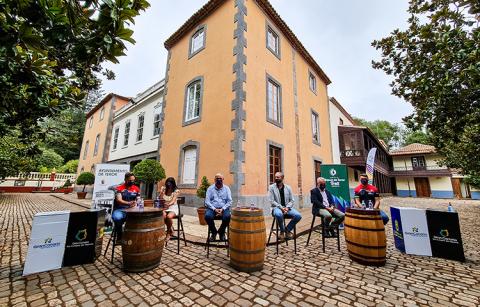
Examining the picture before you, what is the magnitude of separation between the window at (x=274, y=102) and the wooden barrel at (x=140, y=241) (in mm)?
7151

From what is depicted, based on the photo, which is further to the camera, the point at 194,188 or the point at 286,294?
the point at 194,188

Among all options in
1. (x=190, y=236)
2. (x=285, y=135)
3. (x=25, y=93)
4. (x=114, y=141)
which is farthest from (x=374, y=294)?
(x=114, y=141)

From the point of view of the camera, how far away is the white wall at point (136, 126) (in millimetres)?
12961

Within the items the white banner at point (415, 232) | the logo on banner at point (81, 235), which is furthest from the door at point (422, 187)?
the logo on banner at point (81, 235)

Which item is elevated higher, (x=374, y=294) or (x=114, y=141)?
(x=114, y=141)

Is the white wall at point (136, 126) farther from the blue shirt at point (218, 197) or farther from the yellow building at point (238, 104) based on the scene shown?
the blue shirt at point (218, 197)

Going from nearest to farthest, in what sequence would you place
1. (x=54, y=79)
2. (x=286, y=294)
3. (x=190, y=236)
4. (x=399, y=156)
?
(x=286, y=294) → (x=54, y=79) → (x=190, y=236) → (x=399, y=156)

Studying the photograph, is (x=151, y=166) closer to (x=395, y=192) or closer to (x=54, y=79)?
(x=54, y=79)

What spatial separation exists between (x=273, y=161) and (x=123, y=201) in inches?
246

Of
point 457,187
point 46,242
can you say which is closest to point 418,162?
point 457,187

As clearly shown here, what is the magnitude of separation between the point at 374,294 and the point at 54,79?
19.4 ft

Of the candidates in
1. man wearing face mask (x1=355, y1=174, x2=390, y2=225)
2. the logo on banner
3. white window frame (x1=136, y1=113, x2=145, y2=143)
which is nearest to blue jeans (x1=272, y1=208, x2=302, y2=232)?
man wearing face mask (x1=355, y1=174, x2=390, y2=225)

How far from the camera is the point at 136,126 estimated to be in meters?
14.7

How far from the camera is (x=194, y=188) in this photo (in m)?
8.50
